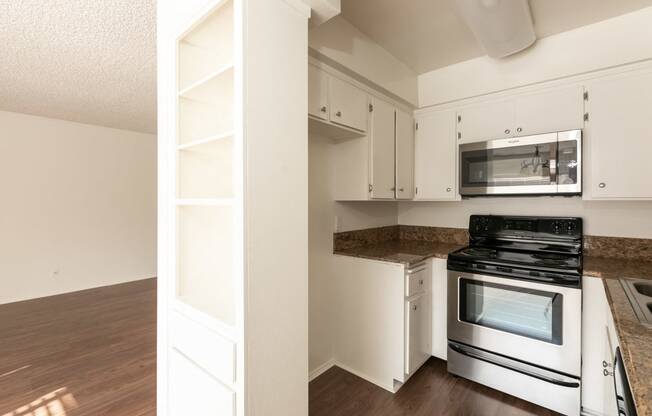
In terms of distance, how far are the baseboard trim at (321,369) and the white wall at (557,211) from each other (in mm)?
1612

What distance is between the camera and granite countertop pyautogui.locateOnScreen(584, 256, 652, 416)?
0.70 metres

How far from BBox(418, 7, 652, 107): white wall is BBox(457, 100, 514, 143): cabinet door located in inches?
5.8

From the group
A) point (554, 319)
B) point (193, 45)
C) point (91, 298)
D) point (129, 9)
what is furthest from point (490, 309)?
point (91, 298)

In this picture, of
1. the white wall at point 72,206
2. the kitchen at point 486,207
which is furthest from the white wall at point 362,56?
the white wall at point 72,206

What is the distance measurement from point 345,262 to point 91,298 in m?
4.11

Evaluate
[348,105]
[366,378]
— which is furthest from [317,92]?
[366,378]

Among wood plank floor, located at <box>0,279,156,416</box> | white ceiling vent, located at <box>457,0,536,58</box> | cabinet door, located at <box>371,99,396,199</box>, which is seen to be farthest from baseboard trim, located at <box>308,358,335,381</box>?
white ceiling vent, located at <box>457,0,536,58</box>

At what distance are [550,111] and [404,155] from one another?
3.61 ft

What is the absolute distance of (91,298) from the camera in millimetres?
A: 4359

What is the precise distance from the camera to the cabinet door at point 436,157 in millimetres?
2674

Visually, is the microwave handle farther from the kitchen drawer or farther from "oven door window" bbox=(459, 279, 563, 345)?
the kitchen drawer

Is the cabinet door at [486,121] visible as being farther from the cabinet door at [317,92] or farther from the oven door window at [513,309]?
the cabinet door at [317,92]

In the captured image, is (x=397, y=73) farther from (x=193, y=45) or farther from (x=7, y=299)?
(x=7, y=299)

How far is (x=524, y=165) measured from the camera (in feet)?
7.56
